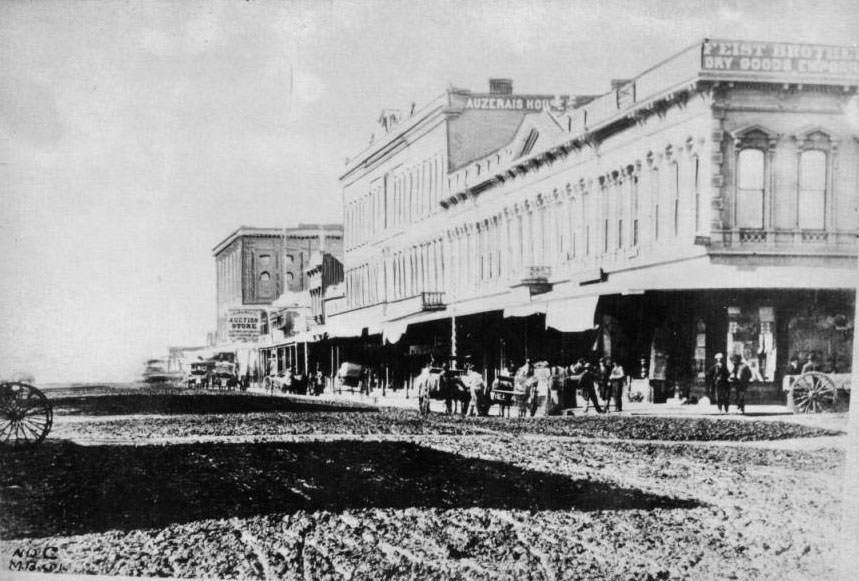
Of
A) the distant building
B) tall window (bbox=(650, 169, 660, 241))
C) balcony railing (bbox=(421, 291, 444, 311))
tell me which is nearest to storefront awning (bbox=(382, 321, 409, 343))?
balcony railing (bbox=(421, 291, 444, 311))

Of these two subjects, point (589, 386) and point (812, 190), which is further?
point (589, 386)

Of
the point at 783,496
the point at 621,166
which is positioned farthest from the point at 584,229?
the point at 783,496

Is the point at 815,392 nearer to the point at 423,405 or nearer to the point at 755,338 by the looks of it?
the point at 755,338

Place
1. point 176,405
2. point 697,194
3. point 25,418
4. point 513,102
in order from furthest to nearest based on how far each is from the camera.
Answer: point 176,405
point 25,418
point 513,102
point 697,194

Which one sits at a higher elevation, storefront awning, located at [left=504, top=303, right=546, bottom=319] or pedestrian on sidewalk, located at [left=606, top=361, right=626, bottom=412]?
storefront awning, located at [left=504, top=303, right=546, bottom=319]

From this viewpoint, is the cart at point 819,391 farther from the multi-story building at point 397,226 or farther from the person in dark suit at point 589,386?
the multi-story building at point 397,226

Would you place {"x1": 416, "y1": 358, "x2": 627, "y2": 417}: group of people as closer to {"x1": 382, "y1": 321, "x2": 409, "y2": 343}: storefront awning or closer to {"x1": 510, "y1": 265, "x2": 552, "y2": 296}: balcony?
{"x1": 382, "y1": 321, "x2": 409, "y2": 343}: storefront awning

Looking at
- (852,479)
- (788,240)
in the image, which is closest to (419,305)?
(788,240)
